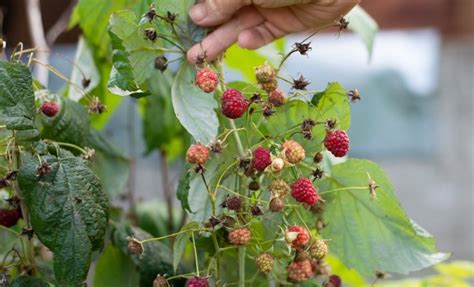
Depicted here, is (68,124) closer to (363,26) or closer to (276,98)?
(276,98)

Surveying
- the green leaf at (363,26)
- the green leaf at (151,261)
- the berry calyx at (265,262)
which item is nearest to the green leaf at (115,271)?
the green leaf at (151,261)

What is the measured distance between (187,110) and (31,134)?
0.14 metres

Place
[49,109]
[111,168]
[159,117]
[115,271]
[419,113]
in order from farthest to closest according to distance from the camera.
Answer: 1. [419,113]
2. [159,117]
3. [111,168]
4. [115,271]
5. [49,109]

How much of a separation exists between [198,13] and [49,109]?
16 centimetres

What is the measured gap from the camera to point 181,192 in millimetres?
750

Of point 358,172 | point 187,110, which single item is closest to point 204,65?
point 187,110

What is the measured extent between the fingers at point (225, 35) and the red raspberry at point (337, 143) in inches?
5.2

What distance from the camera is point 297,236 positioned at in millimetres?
659

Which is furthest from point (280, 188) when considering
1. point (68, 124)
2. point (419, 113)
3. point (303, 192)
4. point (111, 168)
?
point (419, 113)

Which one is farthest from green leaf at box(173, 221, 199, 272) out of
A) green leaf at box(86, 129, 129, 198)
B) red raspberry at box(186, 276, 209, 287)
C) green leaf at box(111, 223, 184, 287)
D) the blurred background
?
the blurred background

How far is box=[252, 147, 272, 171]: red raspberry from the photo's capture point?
25.8 inches

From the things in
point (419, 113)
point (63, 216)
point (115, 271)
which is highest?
point (63, 216)

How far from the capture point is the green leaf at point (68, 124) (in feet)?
2.63

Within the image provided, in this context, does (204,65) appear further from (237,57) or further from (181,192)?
(237,57)
